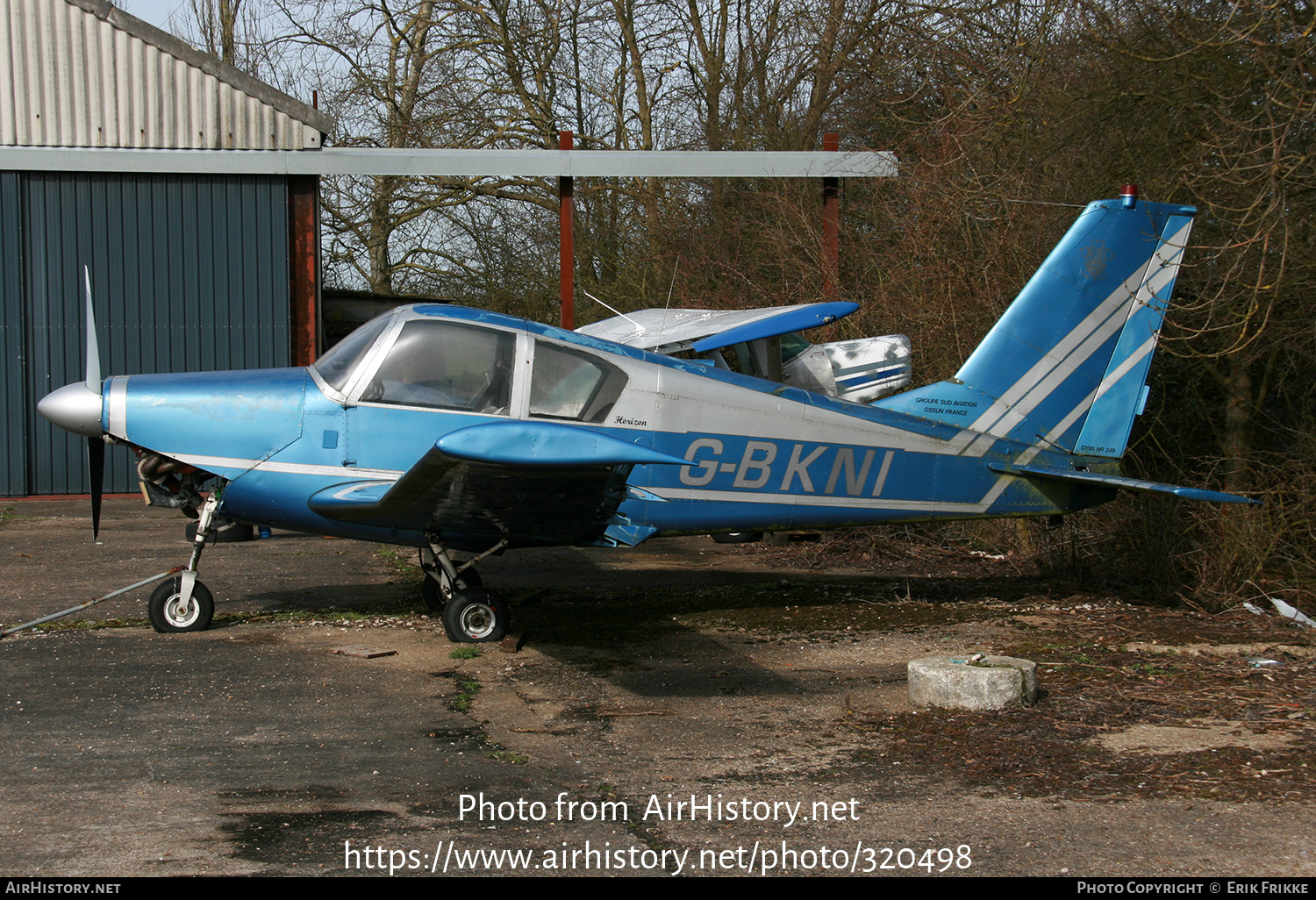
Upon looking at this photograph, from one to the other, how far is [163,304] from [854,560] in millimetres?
9924

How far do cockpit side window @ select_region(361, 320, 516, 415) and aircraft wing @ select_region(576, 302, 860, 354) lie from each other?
5.12ft

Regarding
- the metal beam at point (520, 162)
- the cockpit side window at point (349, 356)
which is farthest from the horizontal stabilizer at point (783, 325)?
the metal beam at point (520, 162)

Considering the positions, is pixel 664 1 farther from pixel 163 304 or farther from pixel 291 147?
pixel 163 304

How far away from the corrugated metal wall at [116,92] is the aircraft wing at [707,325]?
692 centimetres

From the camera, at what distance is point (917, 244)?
31.5ft

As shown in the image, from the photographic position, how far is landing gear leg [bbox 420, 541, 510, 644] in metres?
6.20

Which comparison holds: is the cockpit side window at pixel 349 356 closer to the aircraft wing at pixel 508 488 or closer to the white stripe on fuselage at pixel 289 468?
the white stripe on fuselage at pixel 289 468

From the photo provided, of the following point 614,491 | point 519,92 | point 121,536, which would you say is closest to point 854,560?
point 614,491

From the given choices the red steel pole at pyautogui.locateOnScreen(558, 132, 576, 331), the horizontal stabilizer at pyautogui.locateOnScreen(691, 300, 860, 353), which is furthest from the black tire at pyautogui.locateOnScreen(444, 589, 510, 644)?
the red steel pole at pyautogui.locateOnScreen(558, 132, 576, 331)

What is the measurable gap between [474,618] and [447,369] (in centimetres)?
151

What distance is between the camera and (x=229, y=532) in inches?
288

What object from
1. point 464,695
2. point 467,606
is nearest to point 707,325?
point 467,606

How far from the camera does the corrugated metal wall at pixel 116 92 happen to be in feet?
43.1

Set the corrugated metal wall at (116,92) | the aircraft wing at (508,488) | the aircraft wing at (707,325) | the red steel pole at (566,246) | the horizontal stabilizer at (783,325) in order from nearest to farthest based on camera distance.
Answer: the aircraft wing at (508,488) < the horizontal stabilizer at (783,325) < the aircraft wing at (707,325) < the red steel pole at (566,246) < the corrugated metal wall at (116,92)
